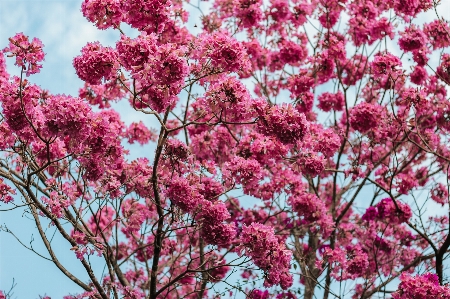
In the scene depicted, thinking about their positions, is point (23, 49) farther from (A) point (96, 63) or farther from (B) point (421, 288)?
(B) point (421, 288)

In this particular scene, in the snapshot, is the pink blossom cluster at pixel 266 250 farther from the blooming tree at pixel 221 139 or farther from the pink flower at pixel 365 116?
the pink flower at pixel 365 116

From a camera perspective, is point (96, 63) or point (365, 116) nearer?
point (96, 63)

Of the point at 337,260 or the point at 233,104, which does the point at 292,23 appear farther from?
the point at 233,104

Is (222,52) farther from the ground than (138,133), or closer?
closer

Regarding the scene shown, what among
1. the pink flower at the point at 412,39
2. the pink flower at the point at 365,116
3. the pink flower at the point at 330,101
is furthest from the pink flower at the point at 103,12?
the pink flower at the point at 330,101

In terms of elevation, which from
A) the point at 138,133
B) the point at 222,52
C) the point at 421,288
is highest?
the point at 138,133

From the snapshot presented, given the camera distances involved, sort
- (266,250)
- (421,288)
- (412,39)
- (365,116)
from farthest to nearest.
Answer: (412,39), (365,116), (421,288), (266,250)

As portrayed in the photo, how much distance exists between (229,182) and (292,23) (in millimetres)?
5129

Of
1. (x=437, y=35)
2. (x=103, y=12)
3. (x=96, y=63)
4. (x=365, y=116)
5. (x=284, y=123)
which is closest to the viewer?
(x=96, y=63)

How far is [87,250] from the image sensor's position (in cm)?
579

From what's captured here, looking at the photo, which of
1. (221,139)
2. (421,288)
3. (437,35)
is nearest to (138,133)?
(221,139)

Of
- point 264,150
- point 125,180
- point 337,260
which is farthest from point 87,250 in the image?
point 337,260

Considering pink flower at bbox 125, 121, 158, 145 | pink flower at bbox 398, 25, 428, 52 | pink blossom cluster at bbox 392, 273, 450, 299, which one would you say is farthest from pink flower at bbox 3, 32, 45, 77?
pink flower at bbox 398, 25, 428, 52

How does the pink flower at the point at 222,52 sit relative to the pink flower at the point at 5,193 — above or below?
above
